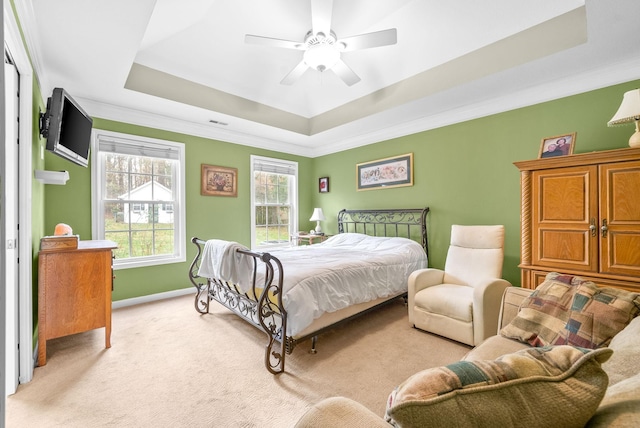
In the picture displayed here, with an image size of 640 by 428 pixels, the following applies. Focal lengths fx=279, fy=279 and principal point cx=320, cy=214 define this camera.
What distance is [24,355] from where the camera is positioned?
6.63 ft

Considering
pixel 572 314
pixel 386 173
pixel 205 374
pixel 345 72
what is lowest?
pixel 205 374

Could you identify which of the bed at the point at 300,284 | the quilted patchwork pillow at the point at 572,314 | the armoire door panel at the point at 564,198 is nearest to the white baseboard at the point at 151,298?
the bed at the point at 300,284

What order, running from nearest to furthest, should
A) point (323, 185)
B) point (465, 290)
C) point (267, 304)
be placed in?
1. point (267, 304)
2. point (465, 290)
3. point (323, 185)

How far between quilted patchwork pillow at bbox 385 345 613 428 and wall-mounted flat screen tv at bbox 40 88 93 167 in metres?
3.04

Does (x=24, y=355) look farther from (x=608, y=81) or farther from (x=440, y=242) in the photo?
(x=608, y=81)

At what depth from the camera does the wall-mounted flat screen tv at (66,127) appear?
2248 mm

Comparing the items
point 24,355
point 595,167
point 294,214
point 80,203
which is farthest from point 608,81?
point 80,203

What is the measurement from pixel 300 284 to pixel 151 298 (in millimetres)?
2713

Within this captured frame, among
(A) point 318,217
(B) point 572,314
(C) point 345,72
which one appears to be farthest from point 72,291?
(A) point 318,217

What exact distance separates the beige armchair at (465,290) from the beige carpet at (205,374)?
187 millimetres

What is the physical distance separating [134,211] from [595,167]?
195 inches

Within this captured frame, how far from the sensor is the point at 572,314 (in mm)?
1411

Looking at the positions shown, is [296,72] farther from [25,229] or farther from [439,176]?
[25,229]

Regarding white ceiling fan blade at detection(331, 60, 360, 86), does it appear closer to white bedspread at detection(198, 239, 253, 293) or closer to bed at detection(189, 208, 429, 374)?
bed at detection(189, 208, 429, 374)
